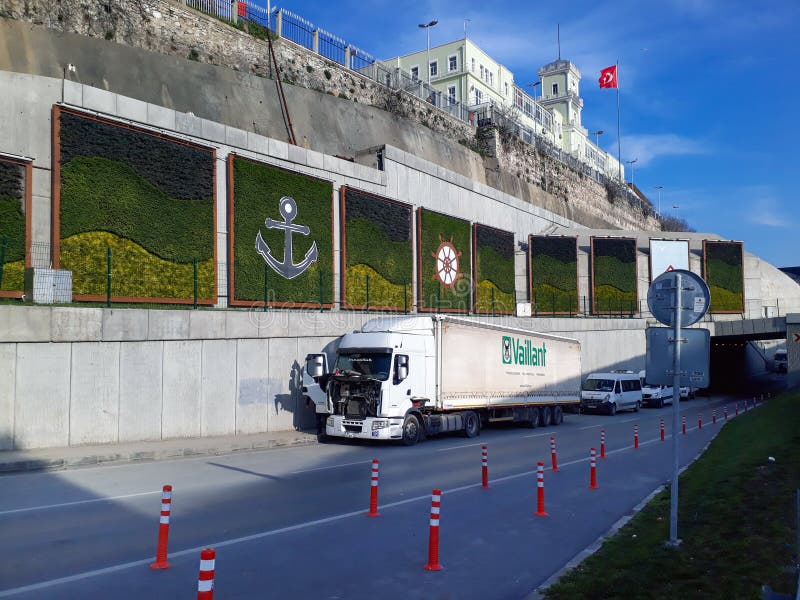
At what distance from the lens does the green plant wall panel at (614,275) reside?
46719 millimetres

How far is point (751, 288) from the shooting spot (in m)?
52.3

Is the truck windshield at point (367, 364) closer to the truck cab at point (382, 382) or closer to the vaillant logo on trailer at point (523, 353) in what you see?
the truck cab at point (382, 382)

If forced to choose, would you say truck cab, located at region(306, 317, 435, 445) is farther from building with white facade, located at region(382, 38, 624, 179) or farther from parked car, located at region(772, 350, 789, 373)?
parked car, located at region(772, 350, 789, 373)

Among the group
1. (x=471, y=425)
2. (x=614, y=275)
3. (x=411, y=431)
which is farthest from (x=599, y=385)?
(x=411, y=431)

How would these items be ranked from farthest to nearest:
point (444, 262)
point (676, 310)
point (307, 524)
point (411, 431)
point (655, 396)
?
point (655, 396) < point (444, 262) < point (411, 431) < point (307, 524) < point (676, 310)

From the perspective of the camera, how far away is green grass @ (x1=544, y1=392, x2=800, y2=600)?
6840 mm

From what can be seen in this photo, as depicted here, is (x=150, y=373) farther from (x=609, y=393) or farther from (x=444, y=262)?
(x=609, y=393)

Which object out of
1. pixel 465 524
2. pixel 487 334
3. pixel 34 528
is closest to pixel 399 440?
pixel 487 334

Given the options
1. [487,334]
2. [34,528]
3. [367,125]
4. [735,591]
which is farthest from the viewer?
[367,125]

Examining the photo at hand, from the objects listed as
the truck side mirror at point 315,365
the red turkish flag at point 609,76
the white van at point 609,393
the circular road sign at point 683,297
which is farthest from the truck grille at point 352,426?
the red turkish flag at point 609,76

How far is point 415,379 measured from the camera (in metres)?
21.1

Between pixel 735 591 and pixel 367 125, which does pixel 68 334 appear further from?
pixel 367 125

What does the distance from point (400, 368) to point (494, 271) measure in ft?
74.4

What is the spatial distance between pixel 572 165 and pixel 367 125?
30909 mm
